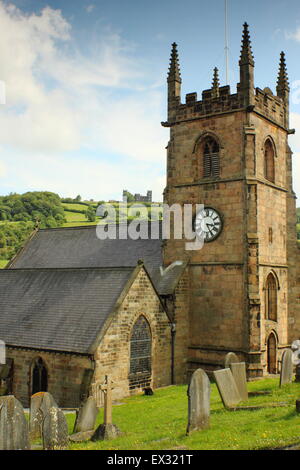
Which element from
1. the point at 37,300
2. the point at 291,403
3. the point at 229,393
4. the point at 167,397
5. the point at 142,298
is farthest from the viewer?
the point at 37,300

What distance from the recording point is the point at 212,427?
47.5 ft

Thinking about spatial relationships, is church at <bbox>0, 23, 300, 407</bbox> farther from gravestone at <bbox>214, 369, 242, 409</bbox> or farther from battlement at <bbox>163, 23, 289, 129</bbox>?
gravestone at <bbox>214, 369, 242, 409</bbox>

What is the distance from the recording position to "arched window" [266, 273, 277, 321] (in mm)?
29594

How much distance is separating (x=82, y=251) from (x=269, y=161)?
13908 mm

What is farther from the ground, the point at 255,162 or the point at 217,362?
the point at 255,162

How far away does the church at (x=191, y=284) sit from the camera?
78.1 ft

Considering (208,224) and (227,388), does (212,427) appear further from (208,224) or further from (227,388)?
(208,224)

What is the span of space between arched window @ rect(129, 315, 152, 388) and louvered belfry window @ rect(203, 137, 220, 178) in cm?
966

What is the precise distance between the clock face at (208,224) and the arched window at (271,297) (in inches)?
167

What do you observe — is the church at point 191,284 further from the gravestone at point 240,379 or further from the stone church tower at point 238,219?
the gravestone at point 240,379
